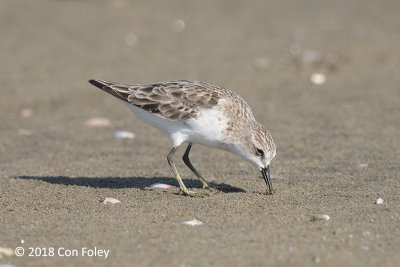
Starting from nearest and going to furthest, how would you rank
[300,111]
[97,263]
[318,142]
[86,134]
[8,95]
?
[97,263], [318,142], [86,134], [300,111], [8,95]

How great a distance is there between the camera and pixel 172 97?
19.9 feet

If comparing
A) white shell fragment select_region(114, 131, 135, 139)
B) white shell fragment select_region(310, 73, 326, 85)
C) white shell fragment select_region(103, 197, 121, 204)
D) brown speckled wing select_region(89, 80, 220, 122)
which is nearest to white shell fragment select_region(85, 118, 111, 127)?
white shell fragment select_region(114, 131, 135, 139)

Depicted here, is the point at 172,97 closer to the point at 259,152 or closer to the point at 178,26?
the point at 259,152

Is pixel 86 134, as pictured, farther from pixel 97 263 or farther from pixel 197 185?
pixel 97 263

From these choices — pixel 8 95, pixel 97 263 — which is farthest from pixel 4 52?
pixel 97 263

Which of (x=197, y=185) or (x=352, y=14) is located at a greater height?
(x=352, y=14)

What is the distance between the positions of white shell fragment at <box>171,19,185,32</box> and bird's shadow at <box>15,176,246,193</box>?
7041mm

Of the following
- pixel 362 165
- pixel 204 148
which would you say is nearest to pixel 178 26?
pixel 204 148

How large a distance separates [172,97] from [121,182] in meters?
1.12

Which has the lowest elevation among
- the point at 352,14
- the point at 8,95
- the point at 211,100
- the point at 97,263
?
the point at 8,95

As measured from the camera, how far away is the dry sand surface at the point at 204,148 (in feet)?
14.7

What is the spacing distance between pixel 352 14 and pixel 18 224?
10.8 metres

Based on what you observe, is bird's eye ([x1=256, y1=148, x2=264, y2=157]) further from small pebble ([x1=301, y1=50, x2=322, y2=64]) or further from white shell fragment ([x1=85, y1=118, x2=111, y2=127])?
small pebble ([x1=301, y1=50, x2=322, y2=64])

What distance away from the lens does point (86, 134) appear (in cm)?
844
